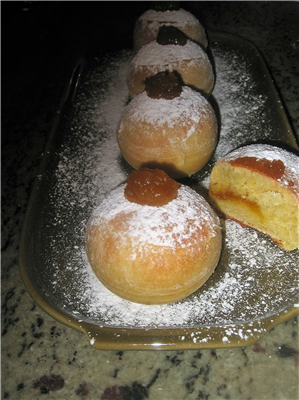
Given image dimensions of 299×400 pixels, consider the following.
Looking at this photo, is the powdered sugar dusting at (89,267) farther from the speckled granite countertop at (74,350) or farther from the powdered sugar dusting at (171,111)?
the powdered sugar dusting at (171,111)

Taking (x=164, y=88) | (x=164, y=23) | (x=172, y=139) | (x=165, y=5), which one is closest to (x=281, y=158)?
(x=172, y=139)

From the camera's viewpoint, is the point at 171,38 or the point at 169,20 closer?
the point at 171,38

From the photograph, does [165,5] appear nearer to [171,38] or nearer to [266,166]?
[171,38]

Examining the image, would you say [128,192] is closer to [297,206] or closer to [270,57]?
[297,206]

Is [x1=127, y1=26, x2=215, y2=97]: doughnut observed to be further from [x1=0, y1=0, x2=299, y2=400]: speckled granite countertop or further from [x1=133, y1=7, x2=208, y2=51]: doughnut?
[x1=0, y1=0, x2=299, y2=400]: speckled granite countertop

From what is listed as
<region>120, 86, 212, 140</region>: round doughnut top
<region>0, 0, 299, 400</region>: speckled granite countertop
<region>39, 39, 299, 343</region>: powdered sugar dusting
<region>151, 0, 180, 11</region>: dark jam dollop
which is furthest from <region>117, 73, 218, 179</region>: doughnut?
<region>151, 0, 180, 11</region>: dark jam dollop

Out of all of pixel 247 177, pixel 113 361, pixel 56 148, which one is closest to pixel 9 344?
pixel 113 361
